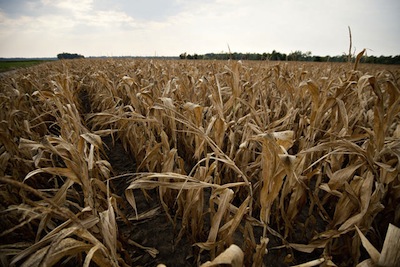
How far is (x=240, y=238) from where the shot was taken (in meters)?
1.27

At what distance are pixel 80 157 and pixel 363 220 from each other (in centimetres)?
145

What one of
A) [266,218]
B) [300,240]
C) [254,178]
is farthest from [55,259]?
[254,178]

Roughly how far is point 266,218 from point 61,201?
3.44 ft

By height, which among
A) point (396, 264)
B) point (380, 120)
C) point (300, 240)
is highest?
point (380, 120)

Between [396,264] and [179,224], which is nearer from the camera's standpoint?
[396,264]

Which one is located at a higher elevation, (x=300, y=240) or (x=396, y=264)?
(x=396, y=264)

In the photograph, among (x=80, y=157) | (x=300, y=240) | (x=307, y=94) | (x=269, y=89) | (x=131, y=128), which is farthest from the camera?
(x=269, y=89)

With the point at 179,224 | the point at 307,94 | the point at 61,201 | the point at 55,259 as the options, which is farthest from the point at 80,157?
the point at 307,94

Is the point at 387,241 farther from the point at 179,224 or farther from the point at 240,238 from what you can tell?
the point at 179,224

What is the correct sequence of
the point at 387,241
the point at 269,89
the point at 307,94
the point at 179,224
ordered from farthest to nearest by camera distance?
the point at 269,89 → the point at 307,94 → the point at 179,224 → the point at 387,241

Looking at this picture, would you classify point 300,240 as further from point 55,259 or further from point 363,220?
point 55,259

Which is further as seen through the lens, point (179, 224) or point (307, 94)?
point (307, 94)

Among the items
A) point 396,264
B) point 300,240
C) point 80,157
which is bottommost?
point 300,240

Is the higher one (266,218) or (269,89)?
(269,89)
